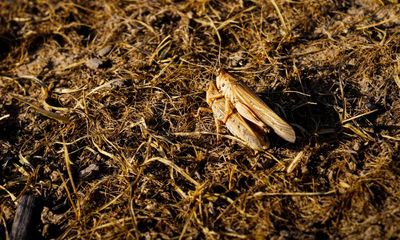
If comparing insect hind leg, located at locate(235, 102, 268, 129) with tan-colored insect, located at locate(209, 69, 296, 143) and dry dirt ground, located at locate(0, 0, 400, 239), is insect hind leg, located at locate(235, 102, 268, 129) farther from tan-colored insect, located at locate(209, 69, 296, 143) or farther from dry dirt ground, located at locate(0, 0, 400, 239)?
dry dirt ground, located at locate(0, 0, 400, 239)

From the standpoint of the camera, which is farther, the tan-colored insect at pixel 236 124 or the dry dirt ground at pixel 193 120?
the tan-colored insect at pixel 236 124

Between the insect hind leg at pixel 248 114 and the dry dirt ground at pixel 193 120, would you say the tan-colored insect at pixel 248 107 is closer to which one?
the insect hind leg at pixel 248 114

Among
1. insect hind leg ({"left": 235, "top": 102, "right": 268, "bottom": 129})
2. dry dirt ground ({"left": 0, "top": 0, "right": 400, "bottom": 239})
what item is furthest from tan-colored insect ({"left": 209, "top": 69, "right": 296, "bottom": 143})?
dry dirt ground ({"left": 0, "top": 0, "right": 400, "bottom": 239})

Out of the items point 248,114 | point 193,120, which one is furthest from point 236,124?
point 193,120

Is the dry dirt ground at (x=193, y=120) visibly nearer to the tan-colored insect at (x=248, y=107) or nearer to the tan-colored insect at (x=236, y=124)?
the tan-colored insect at (x=236, y=124)

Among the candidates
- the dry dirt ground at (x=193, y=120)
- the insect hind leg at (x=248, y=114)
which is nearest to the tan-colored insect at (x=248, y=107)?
the insect hind leg at (x=248, y=114)

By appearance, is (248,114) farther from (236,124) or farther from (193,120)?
(193,120)
